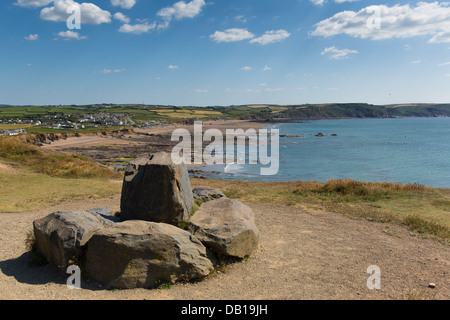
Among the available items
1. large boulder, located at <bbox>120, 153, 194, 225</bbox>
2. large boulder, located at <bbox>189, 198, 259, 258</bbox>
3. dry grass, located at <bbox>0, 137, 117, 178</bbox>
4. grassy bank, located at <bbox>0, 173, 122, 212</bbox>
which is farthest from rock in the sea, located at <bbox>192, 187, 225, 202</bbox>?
dry grass, located at <bbox>0, 137, 117, 178</bbox>

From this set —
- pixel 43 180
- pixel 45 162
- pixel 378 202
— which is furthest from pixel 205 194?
pixel 45 162

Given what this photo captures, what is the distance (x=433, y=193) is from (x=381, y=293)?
626 inches

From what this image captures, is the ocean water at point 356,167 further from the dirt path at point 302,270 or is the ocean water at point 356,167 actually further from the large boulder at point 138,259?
the large boulder at point 138,259

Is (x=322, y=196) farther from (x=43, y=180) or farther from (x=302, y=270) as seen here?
(x=43, y=180)

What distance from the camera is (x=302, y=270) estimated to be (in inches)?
377

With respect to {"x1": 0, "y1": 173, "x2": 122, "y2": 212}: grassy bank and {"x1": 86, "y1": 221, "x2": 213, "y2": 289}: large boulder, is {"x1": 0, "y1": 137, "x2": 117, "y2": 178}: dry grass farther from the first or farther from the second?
{"x1": 86, "y1": 221, "x2": 213, "y2": 289}: large boulder

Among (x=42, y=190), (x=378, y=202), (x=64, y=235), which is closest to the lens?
(x=64, y=235)

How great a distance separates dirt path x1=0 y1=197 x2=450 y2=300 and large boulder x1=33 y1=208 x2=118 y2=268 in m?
0.50

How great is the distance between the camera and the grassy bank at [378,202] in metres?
14.2

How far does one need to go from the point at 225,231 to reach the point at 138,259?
2.86m

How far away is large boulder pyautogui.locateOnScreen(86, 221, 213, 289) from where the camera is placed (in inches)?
337

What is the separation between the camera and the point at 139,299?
793cm

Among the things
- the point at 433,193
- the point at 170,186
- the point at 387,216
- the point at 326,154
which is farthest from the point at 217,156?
the point at 170,186
